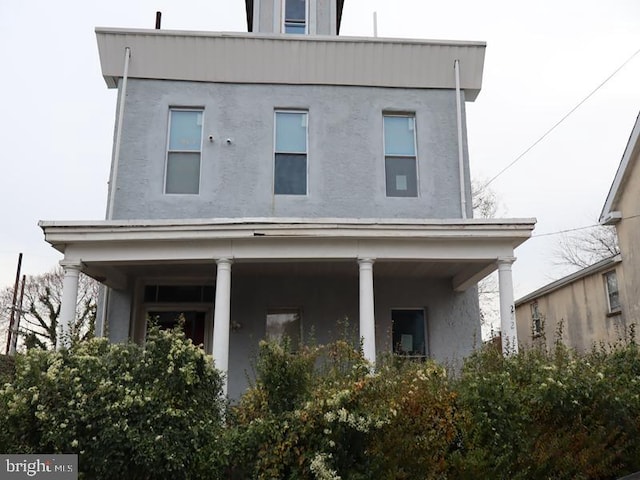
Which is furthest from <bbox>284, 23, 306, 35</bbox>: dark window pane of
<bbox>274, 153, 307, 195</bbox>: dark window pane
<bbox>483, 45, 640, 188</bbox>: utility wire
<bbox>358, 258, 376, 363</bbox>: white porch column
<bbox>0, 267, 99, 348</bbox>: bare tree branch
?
<bbox>0, 267, 99, 348</bbox>: bare tree branch

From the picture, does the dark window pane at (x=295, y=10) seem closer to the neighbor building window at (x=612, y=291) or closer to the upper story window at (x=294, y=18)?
the upper story window at (x=294, y=18)

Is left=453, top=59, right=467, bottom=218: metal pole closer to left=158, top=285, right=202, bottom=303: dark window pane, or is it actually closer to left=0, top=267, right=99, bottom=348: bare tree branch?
left=158, top=285, right=202, bottom=303: dark window pane

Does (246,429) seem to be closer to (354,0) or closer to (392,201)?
(392,201)

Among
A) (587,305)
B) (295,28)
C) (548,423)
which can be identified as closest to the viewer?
(548,423)

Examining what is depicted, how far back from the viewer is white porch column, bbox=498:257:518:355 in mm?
8172

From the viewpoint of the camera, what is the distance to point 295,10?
12.2m

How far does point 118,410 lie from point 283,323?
5.46 meters

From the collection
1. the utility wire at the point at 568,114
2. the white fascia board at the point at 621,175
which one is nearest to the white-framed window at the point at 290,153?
the utility wire at the point at 568,114

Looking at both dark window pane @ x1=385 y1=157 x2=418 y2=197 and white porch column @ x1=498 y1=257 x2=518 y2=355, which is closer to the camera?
white porch column @ x1=498 y1=257 x2=518 y2=355

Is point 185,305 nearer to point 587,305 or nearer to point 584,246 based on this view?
point 587,305

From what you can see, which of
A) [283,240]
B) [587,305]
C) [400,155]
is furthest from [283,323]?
[587,305]

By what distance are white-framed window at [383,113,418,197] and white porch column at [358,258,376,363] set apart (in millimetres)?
2610

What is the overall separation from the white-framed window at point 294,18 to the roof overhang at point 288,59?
1.70 meters

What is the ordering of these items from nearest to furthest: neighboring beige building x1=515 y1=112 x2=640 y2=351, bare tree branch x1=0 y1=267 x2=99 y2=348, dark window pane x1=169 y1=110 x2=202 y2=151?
dark window pane x1=169 y1=110 x2=202 y2=151 → neighboring beige building x1=515 y1=112 x2=640 y2=351 → bare tree branch x1=0 y1=267 x2=99 y2=348
